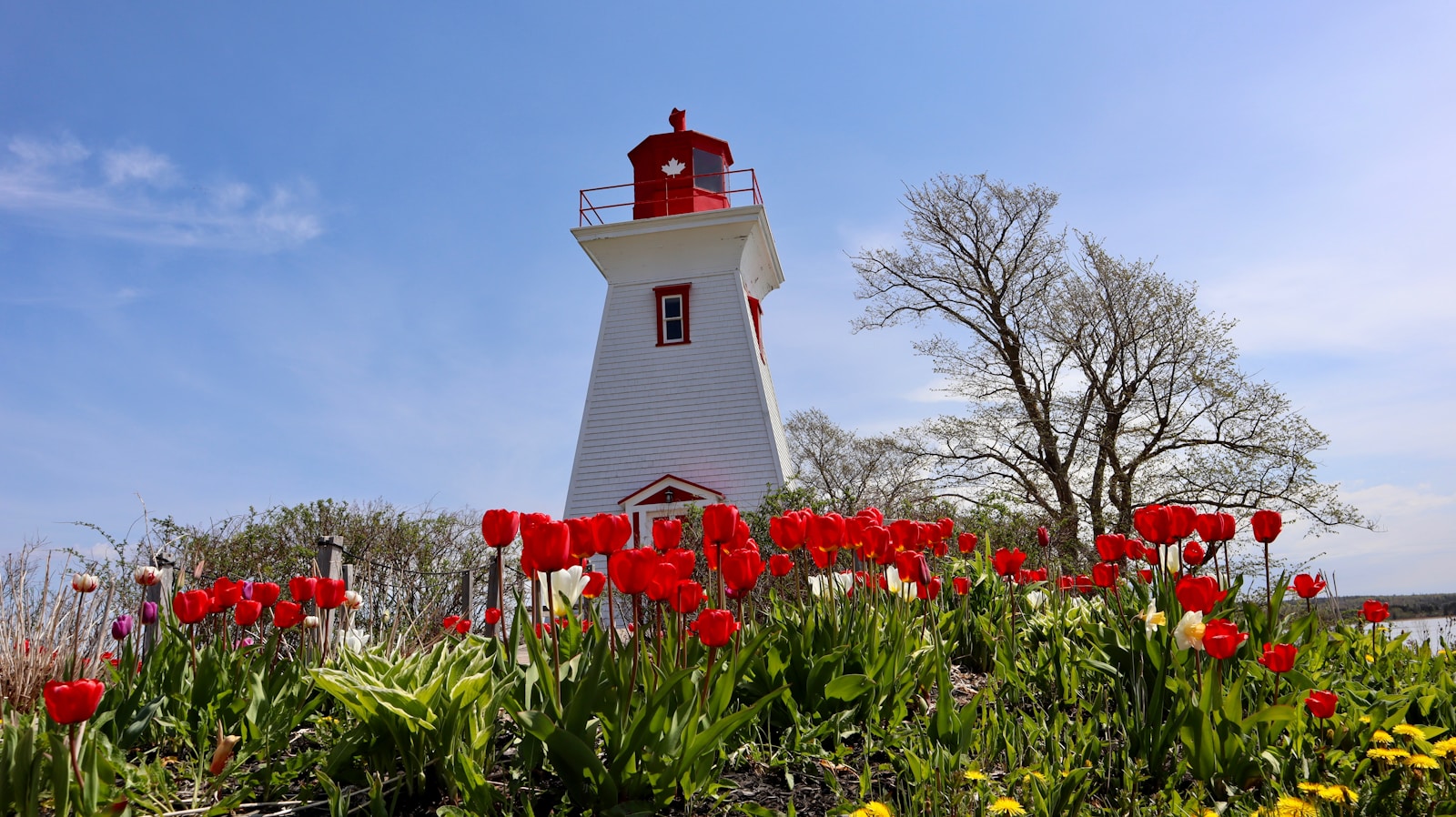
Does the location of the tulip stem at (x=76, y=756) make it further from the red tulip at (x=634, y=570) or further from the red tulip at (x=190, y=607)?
the red tulip at (x=634, y=570)

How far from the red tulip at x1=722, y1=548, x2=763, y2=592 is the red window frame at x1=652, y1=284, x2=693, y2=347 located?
13.8 m

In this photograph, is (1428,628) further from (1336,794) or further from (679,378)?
(679,378)

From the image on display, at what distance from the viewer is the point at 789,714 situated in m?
3.38

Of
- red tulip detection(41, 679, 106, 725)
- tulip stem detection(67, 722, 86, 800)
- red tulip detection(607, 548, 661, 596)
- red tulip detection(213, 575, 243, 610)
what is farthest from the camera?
red tulip detection(213, 575, 243, 610)

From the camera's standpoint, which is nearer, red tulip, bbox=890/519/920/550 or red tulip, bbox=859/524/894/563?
red tulip, bbox=859/524/894/563

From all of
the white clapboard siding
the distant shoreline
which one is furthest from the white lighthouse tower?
the distant shoreline

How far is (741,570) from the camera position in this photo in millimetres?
2887

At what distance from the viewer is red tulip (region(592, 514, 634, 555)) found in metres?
2.81

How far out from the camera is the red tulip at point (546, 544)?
2498mm

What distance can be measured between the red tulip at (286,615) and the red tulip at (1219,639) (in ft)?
11.2

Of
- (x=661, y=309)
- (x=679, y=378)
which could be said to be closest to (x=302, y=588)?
(x=679, y=378)

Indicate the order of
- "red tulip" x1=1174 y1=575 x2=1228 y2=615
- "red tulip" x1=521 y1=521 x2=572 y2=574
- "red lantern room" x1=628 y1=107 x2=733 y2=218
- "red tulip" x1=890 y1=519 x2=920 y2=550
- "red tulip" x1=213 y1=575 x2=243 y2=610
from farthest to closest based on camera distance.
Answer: "red lantern room" x1=628 y1=107 x2=733 y2=218, "red tulip" x1=890 y1=519 x2=920 y2=550, "red tulip" x1=213 y1=575 x2=243 y2=610, "red tulip" x1=1174 y1=575 x2=1228 y2=615, "red tulip" x1=521 y1=521 x2=572 y2=574

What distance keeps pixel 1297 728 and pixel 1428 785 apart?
38 cm

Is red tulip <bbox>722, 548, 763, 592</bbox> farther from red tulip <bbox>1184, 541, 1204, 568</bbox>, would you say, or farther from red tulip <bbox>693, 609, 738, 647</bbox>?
red tulip <bbox>1184, 541, 1204, 568</bbox>
